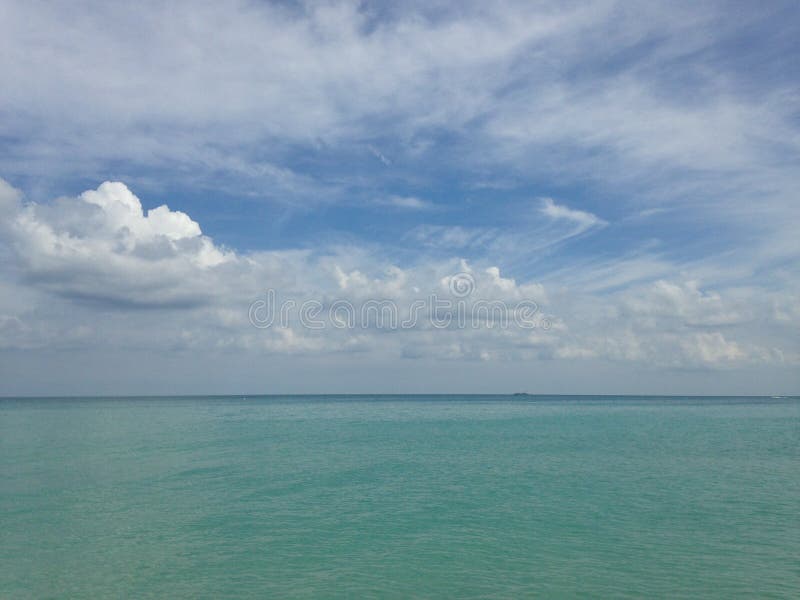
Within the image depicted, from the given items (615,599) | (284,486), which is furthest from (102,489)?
(615,599)

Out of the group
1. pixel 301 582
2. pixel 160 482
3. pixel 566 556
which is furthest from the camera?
pixel 160 482

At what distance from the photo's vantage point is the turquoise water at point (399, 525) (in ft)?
65.4

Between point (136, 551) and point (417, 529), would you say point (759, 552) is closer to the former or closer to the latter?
point (417, 529)

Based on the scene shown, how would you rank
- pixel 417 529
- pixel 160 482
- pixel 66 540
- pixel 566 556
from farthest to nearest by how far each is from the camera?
pixel 160 482 → pixel 417 529 → pixel 66 540 → pixel 566 556

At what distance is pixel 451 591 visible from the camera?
19.1m

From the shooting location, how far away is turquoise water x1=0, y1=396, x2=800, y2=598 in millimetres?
19922

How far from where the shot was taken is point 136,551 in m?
23.2

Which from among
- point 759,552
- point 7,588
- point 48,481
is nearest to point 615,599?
point 759,552

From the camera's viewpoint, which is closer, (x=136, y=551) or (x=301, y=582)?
(x=301, y=582)

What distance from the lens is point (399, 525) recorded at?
27359 mm

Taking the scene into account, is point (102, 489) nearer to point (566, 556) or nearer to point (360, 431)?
point (566, 556)

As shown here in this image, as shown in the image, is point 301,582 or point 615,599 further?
point 301,582

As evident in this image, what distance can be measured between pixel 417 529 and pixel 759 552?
14.0 metres

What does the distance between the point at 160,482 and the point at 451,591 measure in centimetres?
2604
